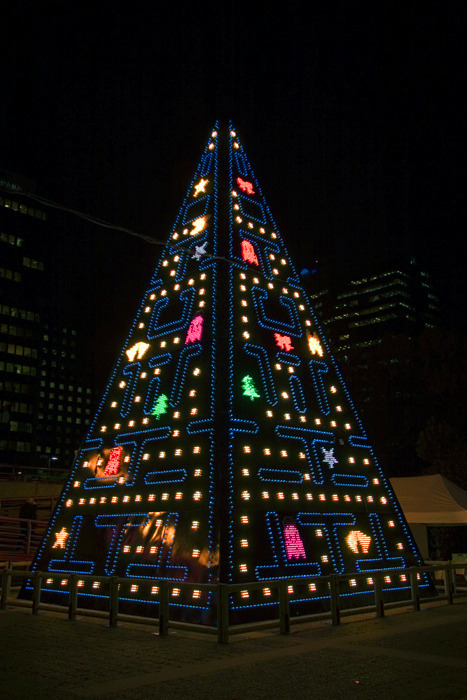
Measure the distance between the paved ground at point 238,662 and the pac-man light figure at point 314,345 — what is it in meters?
5.64

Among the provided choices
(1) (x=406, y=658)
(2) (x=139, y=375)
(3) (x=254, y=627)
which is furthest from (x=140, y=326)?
(1) (x=406, y=658)

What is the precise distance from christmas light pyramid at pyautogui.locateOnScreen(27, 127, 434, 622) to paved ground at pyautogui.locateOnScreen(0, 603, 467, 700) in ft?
3.28

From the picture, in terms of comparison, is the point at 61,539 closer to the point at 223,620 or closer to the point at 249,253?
the point at 223,620

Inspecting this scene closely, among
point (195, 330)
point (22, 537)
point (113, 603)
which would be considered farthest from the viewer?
point (22, 537)

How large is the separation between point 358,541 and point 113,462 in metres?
A: 4.83

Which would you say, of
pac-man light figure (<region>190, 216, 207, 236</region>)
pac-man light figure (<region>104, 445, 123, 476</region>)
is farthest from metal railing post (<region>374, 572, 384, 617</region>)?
pac-man light figure (<region>190, 216, 207, 236</region>)

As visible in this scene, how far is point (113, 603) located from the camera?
8.67 m

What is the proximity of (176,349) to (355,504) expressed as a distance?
459cm

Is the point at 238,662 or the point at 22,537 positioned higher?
the point at 22,537

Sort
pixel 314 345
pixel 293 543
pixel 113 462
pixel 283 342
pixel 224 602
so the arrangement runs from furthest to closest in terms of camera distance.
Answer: pixel 314 345 → pixel 283 342 → pixel 113 462 → pixel 293 543 → pixel 224 602

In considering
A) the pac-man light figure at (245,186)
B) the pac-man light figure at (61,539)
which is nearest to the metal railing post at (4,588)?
the pac-man light figure at (61,539)

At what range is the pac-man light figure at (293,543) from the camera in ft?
31.1

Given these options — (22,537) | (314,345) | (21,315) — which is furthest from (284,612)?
(21,315)

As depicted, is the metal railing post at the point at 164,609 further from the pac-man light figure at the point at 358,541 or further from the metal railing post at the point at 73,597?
the pac-man light figure at the point at 358,541
